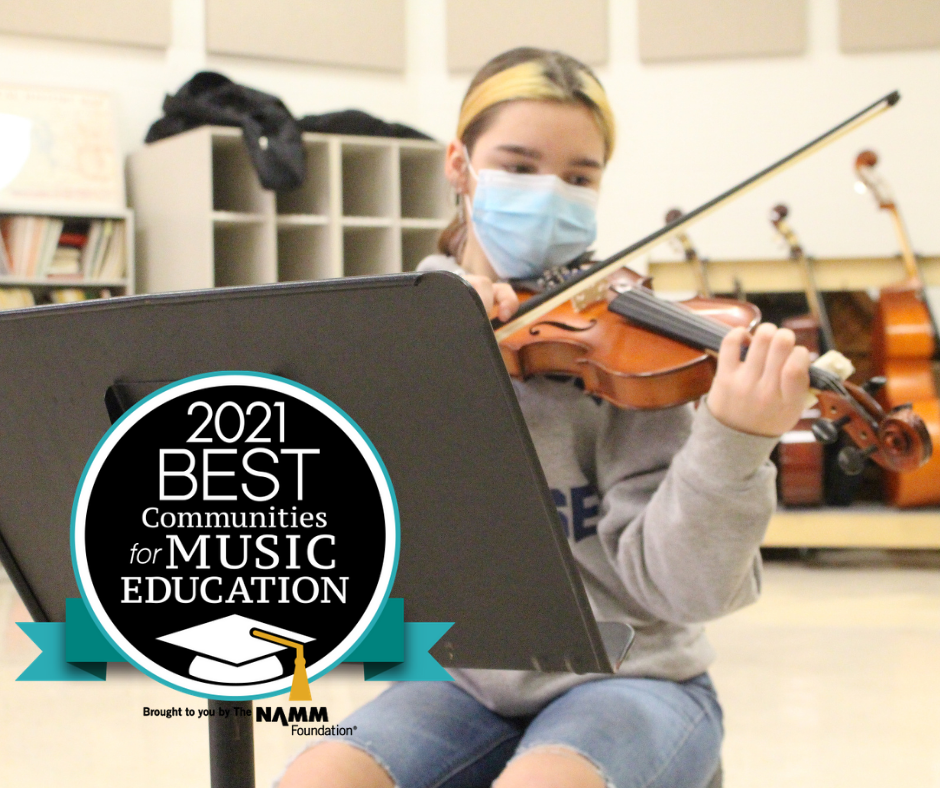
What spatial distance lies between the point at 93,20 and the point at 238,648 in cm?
323

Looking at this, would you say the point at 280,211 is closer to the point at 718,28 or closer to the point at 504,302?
the point at 718,28

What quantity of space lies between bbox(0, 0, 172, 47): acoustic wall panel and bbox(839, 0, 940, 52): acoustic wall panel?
2175 millimetres

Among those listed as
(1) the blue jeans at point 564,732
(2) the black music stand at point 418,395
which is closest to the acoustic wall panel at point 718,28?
(1) the blue jeans at point 564,732

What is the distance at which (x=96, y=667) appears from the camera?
0.50m

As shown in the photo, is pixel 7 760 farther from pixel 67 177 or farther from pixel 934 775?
pixel 67 177

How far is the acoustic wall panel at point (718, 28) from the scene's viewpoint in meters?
3.33

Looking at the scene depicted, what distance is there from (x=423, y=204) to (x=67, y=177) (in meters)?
1.08

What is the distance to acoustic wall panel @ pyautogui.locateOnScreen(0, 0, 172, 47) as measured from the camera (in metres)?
3.15

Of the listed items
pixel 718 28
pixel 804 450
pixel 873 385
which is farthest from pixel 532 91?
pixel 718 28

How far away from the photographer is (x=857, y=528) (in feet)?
8.88

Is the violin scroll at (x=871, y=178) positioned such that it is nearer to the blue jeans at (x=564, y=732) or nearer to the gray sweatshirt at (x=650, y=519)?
the gray sweatshirt at (x=650, y=519)

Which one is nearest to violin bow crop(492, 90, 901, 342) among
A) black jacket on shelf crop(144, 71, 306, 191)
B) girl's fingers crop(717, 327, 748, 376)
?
girl's fingers crop(717, 327, 748, 376)

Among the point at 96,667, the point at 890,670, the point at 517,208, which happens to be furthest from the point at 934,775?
the point at 96,667

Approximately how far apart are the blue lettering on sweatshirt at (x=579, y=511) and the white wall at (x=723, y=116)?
2587mm
